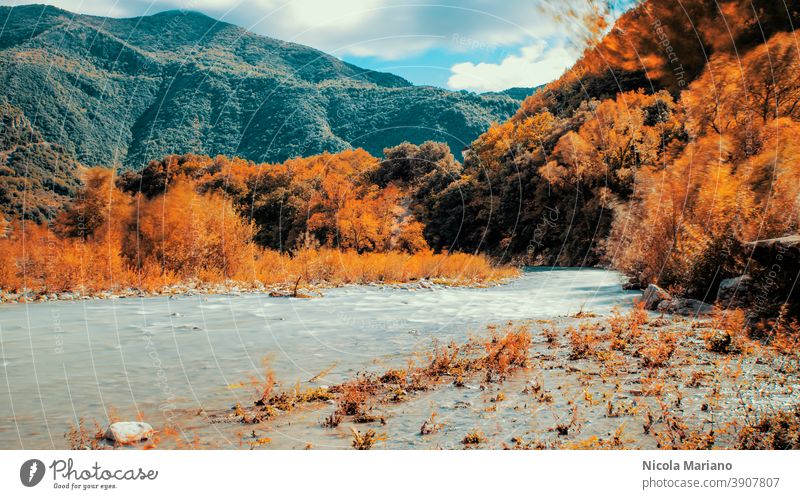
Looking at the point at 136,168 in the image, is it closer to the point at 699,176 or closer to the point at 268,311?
the point at 268,311

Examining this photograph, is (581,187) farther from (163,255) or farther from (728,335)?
(728,335)

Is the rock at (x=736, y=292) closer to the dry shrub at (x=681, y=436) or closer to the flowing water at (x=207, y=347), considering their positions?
the flowing water at (x=207, y=347)

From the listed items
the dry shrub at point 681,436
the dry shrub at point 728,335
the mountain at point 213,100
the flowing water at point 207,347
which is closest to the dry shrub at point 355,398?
the flowing water at point 207,347

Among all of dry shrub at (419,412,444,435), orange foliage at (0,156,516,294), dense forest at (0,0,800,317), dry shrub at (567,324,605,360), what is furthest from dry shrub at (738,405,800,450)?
orange foliage at (0,156,516,294)

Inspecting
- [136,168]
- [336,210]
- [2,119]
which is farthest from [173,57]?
[336,210]

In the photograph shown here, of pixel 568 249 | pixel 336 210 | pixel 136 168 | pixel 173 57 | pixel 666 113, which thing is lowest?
pixel 568 249

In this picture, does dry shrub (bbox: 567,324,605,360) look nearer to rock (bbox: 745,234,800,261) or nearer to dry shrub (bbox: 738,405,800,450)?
rock (bbox: 745,234,800,261)

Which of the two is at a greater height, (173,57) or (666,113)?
(173,57)

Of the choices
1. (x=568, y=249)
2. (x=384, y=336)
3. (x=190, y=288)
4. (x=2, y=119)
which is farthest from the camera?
(x=568, y=249)
